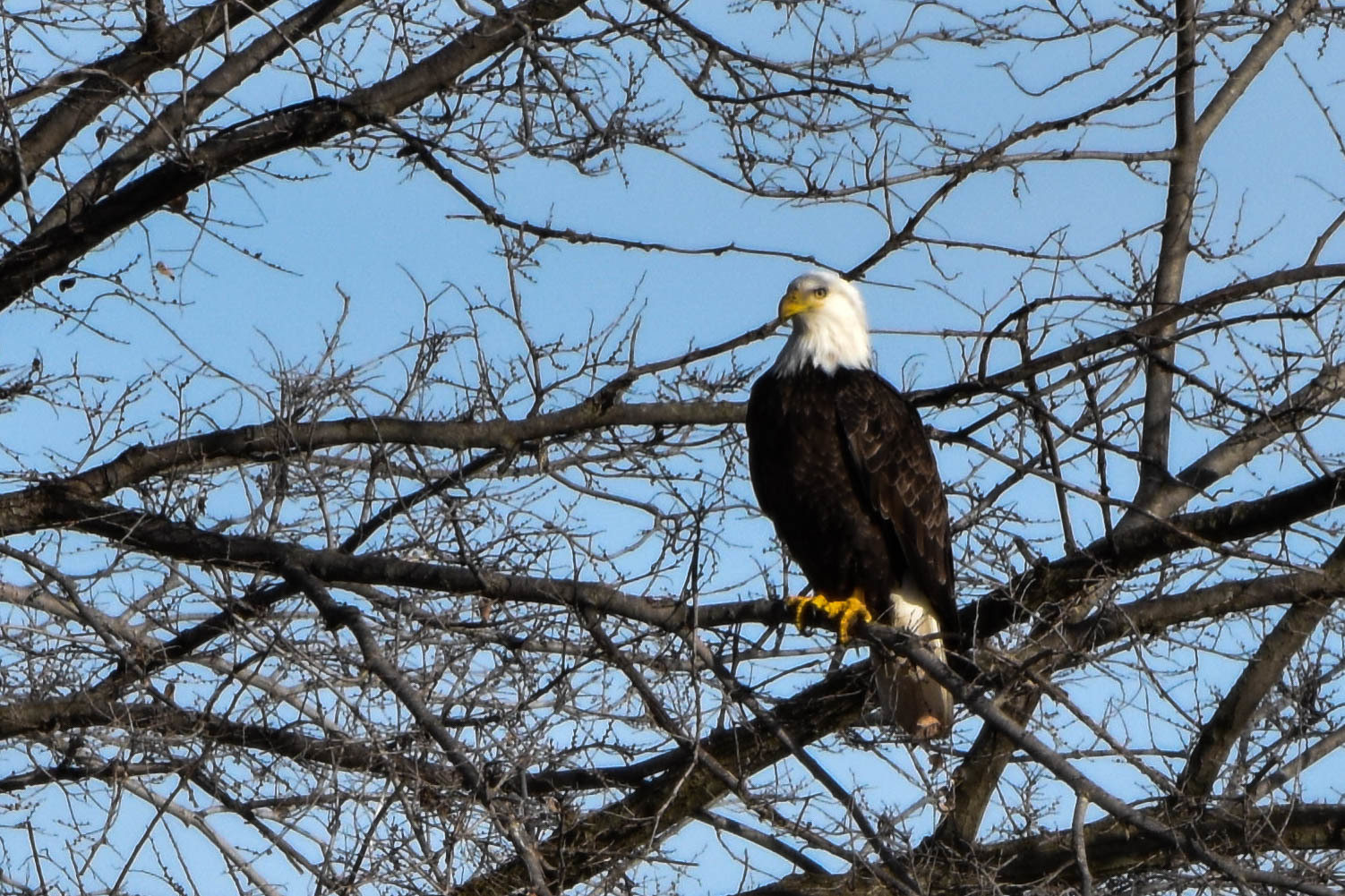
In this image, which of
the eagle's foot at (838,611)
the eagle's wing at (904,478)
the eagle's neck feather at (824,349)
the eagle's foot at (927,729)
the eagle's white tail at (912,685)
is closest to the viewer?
the eagle's foot at (927,729)

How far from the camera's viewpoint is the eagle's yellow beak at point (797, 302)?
623 cm

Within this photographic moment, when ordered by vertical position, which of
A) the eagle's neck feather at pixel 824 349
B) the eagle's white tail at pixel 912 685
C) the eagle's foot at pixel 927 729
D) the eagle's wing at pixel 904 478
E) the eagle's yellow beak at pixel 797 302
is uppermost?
the eagle's yellow beak at pixel 797 302

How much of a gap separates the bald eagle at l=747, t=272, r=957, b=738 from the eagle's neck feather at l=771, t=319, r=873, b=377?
0.01 metres

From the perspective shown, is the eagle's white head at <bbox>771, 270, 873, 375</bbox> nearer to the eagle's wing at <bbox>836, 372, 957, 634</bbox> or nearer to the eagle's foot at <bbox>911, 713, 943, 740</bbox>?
the eagle's wing at <bbox>836, 372, 957, 634</bbox>

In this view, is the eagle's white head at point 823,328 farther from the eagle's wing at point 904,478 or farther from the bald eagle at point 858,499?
the eagle's wing at point 904,478

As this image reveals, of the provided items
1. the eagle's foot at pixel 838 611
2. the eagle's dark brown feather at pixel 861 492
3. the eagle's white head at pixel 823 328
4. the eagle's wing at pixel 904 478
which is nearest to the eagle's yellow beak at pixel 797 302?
the eagle's white head at pixel 823 328

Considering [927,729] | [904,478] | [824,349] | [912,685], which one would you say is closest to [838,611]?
[912,685]

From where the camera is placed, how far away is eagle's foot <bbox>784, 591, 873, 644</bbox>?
5.71 meters

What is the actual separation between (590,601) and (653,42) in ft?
7.89

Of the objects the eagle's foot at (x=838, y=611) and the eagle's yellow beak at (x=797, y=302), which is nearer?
the eagle's foot at (x=838, y=611)

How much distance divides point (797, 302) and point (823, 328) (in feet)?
0.46

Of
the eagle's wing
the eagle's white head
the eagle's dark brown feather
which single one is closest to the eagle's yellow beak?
the eagle's white head

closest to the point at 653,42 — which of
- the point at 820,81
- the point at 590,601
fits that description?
the point at 820,81

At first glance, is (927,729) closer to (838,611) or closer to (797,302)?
(838,611)
